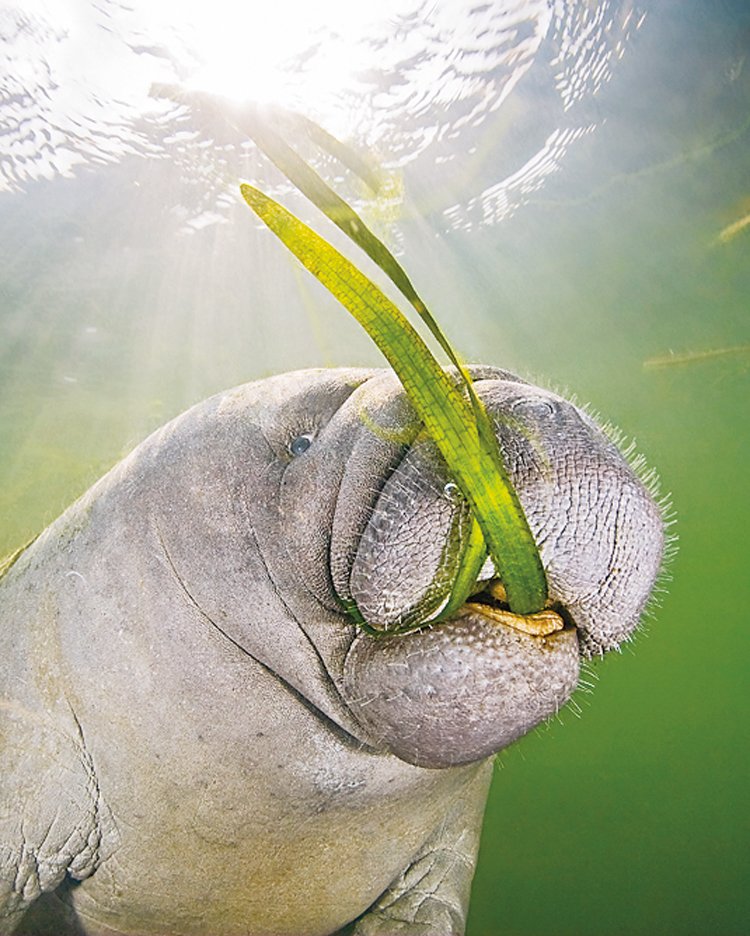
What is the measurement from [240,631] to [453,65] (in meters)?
10.9

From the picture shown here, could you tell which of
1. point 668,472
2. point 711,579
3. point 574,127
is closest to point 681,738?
point 711,579

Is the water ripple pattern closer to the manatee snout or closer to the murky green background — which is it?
the murky green background

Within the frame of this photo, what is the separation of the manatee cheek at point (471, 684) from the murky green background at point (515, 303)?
1.60ft

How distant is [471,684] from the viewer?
1.27 m

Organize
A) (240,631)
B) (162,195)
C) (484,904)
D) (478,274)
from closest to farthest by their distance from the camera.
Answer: (240,631), (162,195), (478,274), (484,904)

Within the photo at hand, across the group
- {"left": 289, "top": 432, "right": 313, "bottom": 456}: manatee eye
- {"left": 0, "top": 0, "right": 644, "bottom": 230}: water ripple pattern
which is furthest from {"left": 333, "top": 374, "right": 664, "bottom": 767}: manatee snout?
{"left": 0, "top": 0, "right": 644, "bottom": 230}: water ripple pattern

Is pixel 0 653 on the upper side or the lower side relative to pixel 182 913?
upper

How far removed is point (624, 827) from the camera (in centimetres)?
4281

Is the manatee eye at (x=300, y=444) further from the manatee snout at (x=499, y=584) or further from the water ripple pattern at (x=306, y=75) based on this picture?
the water ripple pattern at (x=306, y=75)

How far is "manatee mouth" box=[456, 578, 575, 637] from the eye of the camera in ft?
4.17

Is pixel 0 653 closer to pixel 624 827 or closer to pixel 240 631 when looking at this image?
pixel 240 631

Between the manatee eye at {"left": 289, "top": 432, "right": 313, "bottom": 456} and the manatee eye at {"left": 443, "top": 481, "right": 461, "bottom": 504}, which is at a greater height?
the manatee eye at {"left": 289, "top": 432, "right": 313, "bottom": 456}

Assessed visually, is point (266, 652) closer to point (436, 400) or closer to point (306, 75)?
point (436, 400)

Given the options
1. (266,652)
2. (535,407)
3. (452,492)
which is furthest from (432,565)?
(266,652)
